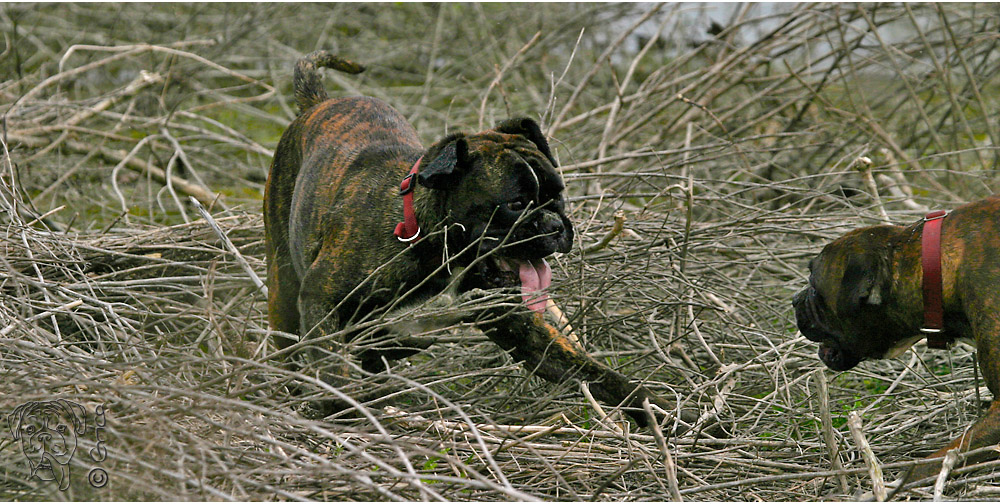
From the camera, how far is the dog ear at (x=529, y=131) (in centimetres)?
436

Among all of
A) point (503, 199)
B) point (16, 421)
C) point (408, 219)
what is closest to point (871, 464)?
point (503, 199)

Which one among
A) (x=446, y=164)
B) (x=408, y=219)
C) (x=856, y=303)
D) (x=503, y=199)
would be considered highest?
(x=446, y=164)

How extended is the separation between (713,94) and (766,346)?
3.30 metres

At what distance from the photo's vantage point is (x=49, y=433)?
10.5ft

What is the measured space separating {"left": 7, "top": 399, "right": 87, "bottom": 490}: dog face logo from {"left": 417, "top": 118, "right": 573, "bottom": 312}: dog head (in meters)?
1.60

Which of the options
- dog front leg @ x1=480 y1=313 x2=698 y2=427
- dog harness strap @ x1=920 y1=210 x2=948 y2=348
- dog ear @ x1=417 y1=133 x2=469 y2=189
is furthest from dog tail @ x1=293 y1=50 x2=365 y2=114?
dog harness strap @ x1=920 y1=210 x2=948 y2=348

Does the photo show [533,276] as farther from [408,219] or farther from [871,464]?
[871,464]

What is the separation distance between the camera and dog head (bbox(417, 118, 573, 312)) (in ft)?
13.1

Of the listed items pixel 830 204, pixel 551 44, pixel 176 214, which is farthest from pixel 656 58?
pixel 176 214

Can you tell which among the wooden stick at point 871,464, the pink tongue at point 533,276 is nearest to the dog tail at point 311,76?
the pink tongue at point 533,276

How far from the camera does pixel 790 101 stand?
7875 millimetres

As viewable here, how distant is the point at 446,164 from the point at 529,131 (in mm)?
627

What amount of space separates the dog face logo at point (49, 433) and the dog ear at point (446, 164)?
159 centimetres

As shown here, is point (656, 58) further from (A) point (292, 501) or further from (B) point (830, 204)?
(A) point (292, 501)
